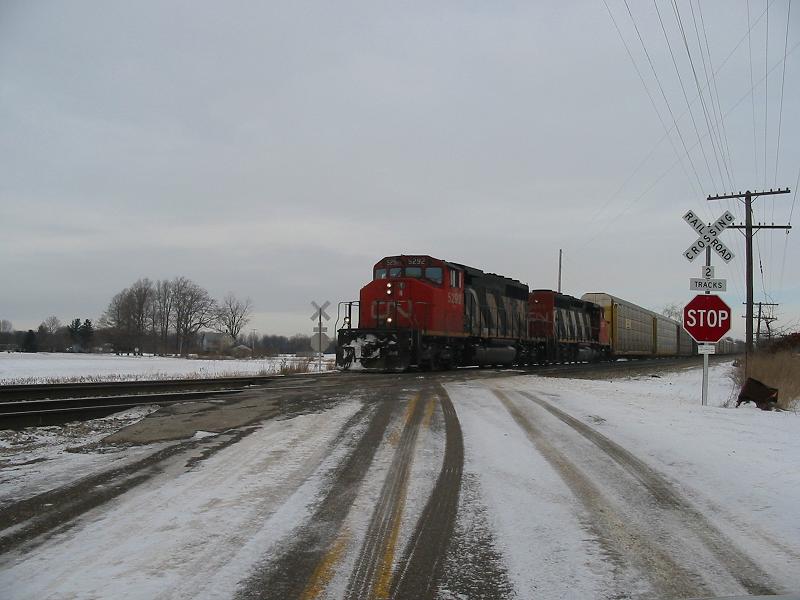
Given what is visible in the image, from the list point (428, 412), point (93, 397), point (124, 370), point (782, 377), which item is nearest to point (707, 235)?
point (782, 377)

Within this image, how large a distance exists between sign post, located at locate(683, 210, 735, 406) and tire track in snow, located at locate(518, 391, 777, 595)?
4595 mm

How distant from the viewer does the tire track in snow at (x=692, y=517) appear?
3.49 meters

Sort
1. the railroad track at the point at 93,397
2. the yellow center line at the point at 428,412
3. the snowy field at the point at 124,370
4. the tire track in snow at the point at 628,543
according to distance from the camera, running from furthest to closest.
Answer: the snowy field at the point at 124,370
the railroad track at the point at 93,397
the yellow center line at the point at 428,412
the tire track in snow at the point at 628,543

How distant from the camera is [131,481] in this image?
17.3 ft

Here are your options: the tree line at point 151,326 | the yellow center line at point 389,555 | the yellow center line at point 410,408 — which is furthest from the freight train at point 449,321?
the tree line at point 151,326

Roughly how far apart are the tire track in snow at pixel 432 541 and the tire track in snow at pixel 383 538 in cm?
9

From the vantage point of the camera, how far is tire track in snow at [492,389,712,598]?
3.39 meters

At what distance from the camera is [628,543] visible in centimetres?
403

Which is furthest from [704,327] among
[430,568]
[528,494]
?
[430,568]

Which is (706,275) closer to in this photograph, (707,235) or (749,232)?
(707,235)

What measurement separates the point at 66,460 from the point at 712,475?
21.3ft

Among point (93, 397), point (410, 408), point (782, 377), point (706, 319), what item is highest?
point (706, 319)

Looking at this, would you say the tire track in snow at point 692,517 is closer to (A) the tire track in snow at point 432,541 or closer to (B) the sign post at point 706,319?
(A) the tire track in snow at point 432,541

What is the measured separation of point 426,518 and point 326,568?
110cm
